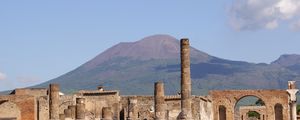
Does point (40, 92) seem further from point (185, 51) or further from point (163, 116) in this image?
point (185, 51)

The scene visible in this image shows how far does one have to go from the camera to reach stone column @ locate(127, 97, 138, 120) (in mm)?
41359

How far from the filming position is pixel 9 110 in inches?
1641

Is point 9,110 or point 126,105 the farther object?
point 126,105

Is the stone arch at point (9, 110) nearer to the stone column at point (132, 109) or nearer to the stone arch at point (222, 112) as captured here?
the stone column at point (132, 109)

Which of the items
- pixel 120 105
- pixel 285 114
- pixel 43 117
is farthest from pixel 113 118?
pixel 285 114

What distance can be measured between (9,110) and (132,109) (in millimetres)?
6574

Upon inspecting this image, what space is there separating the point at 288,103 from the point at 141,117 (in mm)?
9195

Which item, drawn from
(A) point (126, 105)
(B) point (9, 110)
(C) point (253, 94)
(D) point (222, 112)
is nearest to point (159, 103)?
(A) point (126, 105)

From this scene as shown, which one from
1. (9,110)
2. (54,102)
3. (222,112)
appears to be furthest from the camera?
(222,112)

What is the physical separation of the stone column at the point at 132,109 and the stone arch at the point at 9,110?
5865mm

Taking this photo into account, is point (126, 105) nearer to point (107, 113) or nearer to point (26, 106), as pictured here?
point (107, 113)

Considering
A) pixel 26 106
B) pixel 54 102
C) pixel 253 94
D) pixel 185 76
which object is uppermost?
pixel 185 76

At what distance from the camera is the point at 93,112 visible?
141 feet

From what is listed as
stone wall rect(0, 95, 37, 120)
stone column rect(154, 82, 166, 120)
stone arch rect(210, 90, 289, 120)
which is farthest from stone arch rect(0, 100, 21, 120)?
stone arch rect(210, 90, 289, 120)
